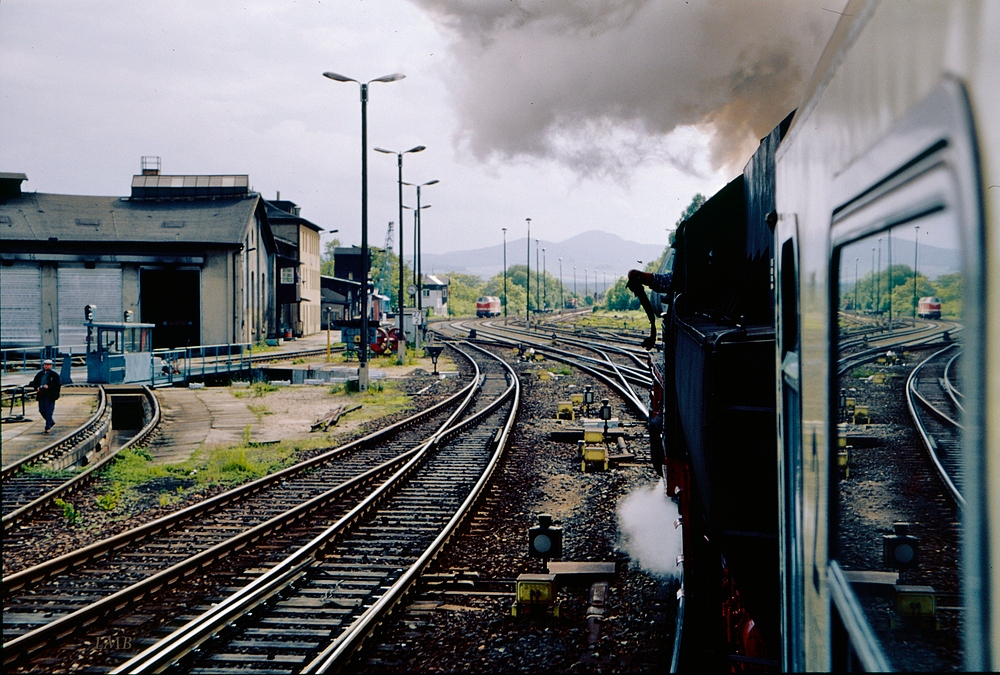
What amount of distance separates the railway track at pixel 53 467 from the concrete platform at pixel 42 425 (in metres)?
0.31

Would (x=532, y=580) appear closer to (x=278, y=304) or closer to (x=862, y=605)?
(x=862, y=605)

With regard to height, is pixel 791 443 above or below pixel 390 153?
below

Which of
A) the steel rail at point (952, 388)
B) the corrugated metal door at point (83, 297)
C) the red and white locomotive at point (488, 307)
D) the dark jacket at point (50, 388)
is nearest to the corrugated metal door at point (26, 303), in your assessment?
the corrugated metal door at point (83, 297)

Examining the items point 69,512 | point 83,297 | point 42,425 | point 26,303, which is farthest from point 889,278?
point 83,297

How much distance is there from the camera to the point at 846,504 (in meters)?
1.83

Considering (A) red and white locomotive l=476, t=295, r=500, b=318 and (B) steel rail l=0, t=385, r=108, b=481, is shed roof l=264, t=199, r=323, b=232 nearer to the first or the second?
(A) red and white locomotive l=476, t=295, r=500, b=318

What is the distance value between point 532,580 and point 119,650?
129 inches

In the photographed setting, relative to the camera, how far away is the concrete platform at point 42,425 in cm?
1521

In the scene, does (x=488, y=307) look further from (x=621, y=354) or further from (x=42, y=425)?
(x=42, y=425)

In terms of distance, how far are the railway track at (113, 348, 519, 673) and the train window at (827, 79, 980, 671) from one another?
192 inches

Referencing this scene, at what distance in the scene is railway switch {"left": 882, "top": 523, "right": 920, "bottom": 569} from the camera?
1474 mm

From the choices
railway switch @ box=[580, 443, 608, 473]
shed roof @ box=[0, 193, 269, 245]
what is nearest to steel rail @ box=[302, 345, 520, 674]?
railway switch @ box=[580, 443, 608, 473]

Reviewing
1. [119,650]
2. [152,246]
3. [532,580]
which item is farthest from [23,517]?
[152,246]

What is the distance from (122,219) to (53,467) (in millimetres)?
30924
